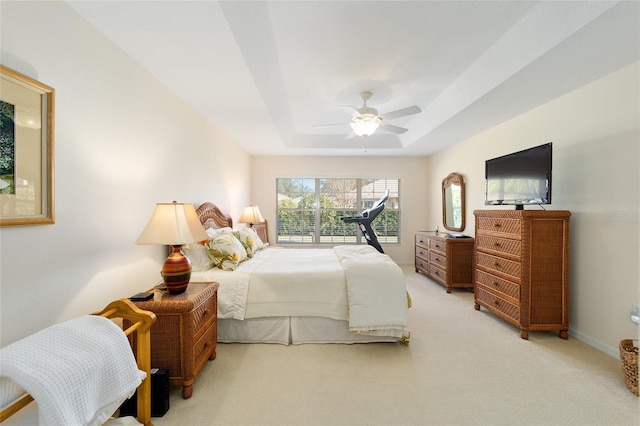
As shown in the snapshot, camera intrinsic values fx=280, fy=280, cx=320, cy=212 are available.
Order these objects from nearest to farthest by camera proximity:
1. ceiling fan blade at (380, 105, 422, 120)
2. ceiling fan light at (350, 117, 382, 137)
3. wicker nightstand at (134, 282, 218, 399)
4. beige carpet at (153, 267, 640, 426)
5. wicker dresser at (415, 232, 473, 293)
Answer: beige carpet at (153, 267, 640, 426), wicker nightstand at (134, 282, 218, 399), ceiling fan blade at (380, 105, 422, 120), ceiling fan light at (350, 117, 382, 137), wicker dresser at (415, 232, 473, 293)

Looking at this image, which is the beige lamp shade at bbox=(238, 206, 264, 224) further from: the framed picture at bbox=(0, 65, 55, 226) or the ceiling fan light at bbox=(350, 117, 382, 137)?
the framed picture at bbox=(0, 65, 55, 226)

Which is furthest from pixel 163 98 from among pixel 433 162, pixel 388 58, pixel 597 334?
pixel 433 162

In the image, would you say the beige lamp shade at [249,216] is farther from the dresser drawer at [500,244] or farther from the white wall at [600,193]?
the white wall at [600,193]

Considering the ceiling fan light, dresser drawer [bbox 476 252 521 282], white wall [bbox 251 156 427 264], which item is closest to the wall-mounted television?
dresser drawer [bbox 476 252 521 282]

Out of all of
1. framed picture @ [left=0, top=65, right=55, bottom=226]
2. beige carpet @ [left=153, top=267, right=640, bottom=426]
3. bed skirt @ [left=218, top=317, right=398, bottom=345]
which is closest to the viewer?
framed picture @ [left=0, top=65, right=55, bottom=226]

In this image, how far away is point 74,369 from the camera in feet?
3.27

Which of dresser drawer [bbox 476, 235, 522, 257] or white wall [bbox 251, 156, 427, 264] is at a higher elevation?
white wall [bbox 251, 156, 427, 264]

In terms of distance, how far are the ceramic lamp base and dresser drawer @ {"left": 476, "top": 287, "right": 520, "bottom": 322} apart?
3.02m

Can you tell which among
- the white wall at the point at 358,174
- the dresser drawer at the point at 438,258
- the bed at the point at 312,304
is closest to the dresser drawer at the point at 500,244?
the dresser drawer at the point at 438,258

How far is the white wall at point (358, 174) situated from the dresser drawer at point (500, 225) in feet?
8.66

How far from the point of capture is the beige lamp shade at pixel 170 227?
75.9 inches

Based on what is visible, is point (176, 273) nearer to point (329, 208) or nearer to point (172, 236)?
point (172, 236)

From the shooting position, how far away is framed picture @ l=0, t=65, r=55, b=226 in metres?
1.28

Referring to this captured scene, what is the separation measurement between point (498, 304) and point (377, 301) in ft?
5.01
